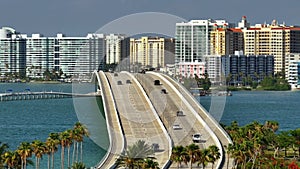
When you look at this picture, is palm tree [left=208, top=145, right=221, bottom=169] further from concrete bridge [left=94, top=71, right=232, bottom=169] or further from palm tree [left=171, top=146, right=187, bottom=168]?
palm tree [left=171, top=146, right=187, bottom=168]

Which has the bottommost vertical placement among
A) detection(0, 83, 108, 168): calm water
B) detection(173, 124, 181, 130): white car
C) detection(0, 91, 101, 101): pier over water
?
detection(0, 83, 108, 168): calm water

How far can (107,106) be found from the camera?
3369 cm

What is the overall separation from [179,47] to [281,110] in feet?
119

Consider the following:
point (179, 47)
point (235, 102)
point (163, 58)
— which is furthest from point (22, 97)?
point (163, 58)

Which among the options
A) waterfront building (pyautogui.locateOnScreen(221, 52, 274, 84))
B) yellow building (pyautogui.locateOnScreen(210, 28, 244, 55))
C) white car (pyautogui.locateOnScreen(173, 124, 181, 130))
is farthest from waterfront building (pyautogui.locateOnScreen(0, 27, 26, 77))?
white car (pyautogui.locateOnScreen(173, 124, 181, 130))

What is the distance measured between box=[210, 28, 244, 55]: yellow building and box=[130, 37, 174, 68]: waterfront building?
5688 mm

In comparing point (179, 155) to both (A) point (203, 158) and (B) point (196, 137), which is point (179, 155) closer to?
(A) point (203, 158)

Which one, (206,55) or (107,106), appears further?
(206,55)

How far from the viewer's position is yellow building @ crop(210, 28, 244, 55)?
3511 inches

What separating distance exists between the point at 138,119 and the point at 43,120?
12558 millimetres

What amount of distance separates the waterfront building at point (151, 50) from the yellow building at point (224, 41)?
569 cm

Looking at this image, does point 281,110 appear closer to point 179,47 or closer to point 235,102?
point 235,102

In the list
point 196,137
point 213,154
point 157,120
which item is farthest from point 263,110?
point 213,154

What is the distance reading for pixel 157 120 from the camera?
2833 cm
